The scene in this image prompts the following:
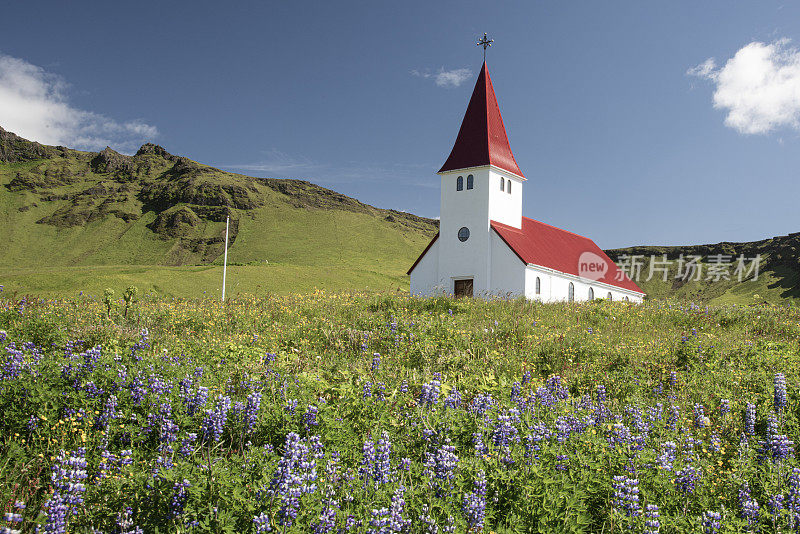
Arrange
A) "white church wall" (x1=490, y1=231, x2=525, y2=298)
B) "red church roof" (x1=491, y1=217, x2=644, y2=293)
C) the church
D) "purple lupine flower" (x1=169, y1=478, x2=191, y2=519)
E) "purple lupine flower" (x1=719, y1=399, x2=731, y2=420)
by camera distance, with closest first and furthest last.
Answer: "purple lupine flower" (x1=169, y1=478, x2=191, y2=519) → "purple lupine flower" (x1=719, y1=399, x2=731, y2=420) → "white church wall" (x1=490, y1=231, x2=525, y2=298) → the church → "red church roof" (x1=491, y1=217, x2=644, y2=293)

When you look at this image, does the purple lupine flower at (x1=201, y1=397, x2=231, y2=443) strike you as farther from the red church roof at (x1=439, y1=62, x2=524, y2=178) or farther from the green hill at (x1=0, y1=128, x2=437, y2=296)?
the green hill at (x1=0, y1=128, x2=437, y2=296)

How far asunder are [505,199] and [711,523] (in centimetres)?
3340

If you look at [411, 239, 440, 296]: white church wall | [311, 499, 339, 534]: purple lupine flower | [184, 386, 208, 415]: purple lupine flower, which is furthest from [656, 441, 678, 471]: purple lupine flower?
[411, 239, 440, 296]: white church wall

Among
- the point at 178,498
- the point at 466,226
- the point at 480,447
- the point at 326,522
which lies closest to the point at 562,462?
the point at 480,447

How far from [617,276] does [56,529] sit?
167 ft

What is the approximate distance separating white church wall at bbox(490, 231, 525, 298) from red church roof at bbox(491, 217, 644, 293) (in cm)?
51

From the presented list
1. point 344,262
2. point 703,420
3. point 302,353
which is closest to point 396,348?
point 302,353

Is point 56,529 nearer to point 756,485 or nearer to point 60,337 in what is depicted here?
point 756,485

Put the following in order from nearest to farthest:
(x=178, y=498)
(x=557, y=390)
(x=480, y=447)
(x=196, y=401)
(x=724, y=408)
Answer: (x=178, y=498) → (x=480, y=447) → (x=196, y=401) → (x=724, y=408) → (x=557, y=390)

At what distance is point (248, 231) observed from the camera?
5743 inches

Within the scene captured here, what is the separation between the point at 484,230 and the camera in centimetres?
3469

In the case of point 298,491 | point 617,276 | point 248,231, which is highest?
point 248,231

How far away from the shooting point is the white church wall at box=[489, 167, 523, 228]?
3494 centimetres

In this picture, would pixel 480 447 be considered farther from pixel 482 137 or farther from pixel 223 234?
pixel 223 234
